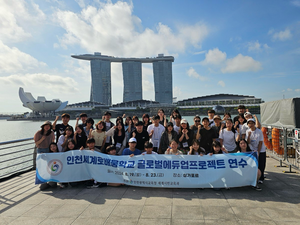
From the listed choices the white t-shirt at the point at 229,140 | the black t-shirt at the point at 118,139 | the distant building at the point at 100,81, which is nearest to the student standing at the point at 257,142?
the white t-shirt at the point at 229,140

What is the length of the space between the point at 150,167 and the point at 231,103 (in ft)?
363

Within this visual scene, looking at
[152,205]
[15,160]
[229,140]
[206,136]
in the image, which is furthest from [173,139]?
[15,160]

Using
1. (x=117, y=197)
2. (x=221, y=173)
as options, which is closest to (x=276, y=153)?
(x=221, y=173)

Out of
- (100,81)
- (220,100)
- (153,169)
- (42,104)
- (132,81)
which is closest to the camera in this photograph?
(153,169)

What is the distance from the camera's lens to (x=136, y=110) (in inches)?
4377

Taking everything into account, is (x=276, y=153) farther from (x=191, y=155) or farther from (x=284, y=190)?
(x=191, y=155)

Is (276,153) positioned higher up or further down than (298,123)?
further down

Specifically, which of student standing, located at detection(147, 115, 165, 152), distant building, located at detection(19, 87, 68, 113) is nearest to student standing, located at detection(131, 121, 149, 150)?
student standing, located at detection(147, 115, 165, 152)

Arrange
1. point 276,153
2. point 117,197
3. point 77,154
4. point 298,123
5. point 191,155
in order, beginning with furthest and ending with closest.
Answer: point 276,153 → point 298,123 → point 77,154 → point 191,155 → point 117,197

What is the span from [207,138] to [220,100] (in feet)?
355

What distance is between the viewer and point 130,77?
488 ft

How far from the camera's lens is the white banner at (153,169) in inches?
168

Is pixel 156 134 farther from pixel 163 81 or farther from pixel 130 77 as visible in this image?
pixel 163 81

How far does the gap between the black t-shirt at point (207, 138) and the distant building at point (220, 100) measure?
106 meters
